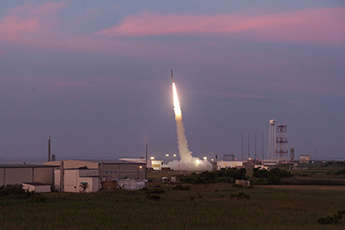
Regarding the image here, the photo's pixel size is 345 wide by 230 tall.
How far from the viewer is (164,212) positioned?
34.7 metres

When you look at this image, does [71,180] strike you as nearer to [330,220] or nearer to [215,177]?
[215,177]

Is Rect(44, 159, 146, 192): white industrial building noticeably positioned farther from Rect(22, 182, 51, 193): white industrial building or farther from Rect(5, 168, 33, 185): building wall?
Rect(5, 168, 33, 185): building wall

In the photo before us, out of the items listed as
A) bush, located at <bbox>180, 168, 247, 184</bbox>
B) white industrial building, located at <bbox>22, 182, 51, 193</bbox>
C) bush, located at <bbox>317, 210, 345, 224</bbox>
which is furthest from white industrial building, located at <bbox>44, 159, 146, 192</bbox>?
bush, located at <bbox>317, 210, 345, 224</bbox>

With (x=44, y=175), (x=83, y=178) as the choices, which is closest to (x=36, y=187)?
(x=83, y=178)

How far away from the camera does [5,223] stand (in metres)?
29.1

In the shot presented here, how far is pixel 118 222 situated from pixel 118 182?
29.2m

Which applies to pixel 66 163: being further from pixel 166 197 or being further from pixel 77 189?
pixel 166 197

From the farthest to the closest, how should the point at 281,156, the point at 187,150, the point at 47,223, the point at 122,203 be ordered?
the point at 281,156 → the point at 187,150 → the point at 122,203 → the point at 47,223

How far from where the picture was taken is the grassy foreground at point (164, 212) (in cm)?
2905

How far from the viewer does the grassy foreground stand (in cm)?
2905

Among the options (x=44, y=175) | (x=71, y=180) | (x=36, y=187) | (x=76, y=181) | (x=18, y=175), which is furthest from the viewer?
(x=44, y=175)

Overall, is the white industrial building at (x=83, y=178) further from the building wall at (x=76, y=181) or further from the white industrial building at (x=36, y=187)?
the white industrial building at (x=36, y=187)

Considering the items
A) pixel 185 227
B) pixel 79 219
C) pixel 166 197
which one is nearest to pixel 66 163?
pixel 166 197

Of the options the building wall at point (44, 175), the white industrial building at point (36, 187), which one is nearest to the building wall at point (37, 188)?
the white industrial building at point (36, 187)
